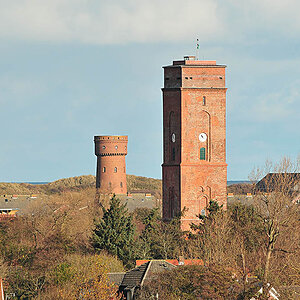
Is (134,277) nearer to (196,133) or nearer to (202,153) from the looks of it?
(202,153)

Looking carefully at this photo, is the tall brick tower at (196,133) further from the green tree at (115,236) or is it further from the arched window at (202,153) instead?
the green tree at (115,236)

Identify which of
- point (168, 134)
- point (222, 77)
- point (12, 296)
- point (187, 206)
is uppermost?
point (222, 77)

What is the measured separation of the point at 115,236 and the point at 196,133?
37.5 feet

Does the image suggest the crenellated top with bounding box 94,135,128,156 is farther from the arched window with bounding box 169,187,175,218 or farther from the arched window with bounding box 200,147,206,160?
the arched window with bounding box 200,147,206,160

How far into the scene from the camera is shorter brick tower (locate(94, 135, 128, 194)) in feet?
337

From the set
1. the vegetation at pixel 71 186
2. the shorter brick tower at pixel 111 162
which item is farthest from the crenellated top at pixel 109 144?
the vegetation at pixel 71 186

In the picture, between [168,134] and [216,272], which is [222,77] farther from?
[216,272]

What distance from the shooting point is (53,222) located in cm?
6412

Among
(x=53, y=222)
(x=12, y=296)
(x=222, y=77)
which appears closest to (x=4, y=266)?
(x=12, y=296)

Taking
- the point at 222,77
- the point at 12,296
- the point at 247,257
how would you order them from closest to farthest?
the point at 12,296 → the point at 247,257 → the point at 222,77

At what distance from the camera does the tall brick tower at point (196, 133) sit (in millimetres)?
61750

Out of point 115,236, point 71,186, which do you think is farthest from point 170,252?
point 71,186

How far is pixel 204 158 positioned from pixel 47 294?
75.2 feet

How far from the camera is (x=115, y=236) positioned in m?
54.3
